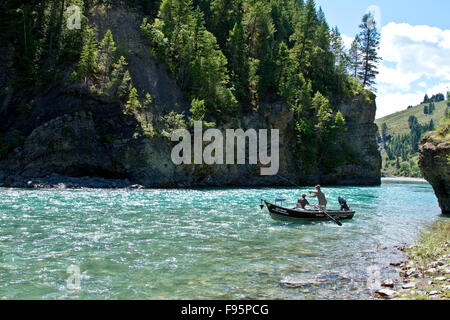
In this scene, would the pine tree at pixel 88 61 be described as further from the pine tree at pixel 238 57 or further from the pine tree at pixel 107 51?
the pine tree at pixel 238 57

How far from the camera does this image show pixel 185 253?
1268 cm

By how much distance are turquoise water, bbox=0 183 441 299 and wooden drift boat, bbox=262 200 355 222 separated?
595 millimetres

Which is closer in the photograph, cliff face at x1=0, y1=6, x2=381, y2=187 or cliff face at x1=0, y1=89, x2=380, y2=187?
cliff face at x1=0, y1=89, x2=380, y2=187

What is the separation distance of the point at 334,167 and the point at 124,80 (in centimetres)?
3817

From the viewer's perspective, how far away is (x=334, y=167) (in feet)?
201

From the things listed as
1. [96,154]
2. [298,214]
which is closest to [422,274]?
[298,214]

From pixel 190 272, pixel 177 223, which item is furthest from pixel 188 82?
pixel 190 272

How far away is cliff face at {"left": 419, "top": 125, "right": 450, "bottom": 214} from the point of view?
2255cm

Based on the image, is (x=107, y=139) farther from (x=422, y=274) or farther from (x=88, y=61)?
(x=422, y=274)

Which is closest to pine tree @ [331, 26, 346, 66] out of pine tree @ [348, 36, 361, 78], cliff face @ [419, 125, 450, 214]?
pine tree @ [348, 36, 361, 78]

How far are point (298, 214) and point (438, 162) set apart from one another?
10.4 meters

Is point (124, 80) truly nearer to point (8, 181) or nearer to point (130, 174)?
point (130, 174)

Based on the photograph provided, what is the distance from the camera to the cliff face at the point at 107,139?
3681 cm

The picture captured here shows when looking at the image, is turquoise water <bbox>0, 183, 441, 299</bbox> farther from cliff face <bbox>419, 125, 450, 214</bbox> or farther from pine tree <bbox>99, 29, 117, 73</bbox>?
pine tree <bbox>99, 29, 117, 73</bbox>
